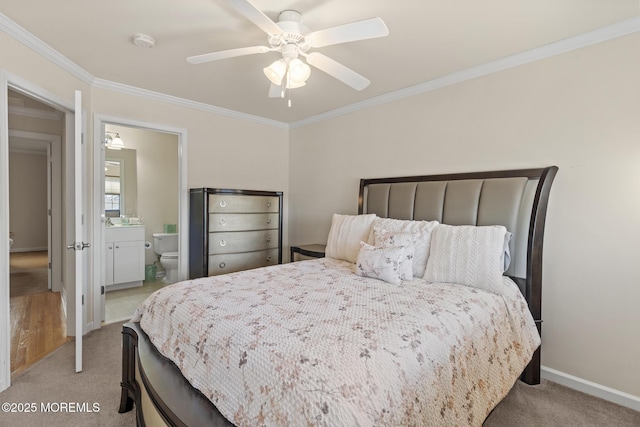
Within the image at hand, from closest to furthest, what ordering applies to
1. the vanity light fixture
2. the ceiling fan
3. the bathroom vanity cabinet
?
1. the ceiling fan
2. the bathroom vanity cabinet
3. the vanity light fixture

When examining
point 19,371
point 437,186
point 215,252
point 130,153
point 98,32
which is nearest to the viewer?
point 98,32

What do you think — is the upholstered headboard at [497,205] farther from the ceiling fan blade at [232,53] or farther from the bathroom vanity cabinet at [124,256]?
the bathroom vanity cabinet at [124,256]

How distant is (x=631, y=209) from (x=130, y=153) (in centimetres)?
622

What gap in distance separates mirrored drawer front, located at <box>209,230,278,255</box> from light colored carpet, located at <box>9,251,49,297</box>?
277 cm

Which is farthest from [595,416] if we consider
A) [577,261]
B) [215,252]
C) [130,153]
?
[130,153]

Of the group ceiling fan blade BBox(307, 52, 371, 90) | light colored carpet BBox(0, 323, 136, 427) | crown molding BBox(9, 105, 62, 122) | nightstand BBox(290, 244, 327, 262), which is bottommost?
light colored carpet BBox(0, 323, 136, 427)

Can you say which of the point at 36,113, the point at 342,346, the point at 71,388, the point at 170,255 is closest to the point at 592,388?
the point at 342,346

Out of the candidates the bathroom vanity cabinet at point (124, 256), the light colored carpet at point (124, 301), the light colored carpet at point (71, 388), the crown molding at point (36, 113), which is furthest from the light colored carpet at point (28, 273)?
the light colored carpet at point (71, 388)

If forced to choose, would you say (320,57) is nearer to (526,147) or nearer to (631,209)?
(526,147)

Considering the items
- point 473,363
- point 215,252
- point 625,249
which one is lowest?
point 473,363

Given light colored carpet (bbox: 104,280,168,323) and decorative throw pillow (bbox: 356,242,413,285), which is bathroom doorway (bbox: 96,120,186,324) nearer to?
light colored carpet (bbox: 104,280,168,323)

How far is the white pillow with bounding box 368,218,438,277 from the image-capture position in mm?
2279

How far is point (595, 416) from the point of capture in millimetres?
1875

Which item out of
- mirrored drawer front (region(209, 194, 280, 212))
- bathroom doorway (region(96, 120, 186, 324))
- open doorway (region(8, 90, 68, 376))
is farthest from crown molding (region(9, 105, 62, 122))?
mirrored drawer front (region(209, 194, 280, 212))
